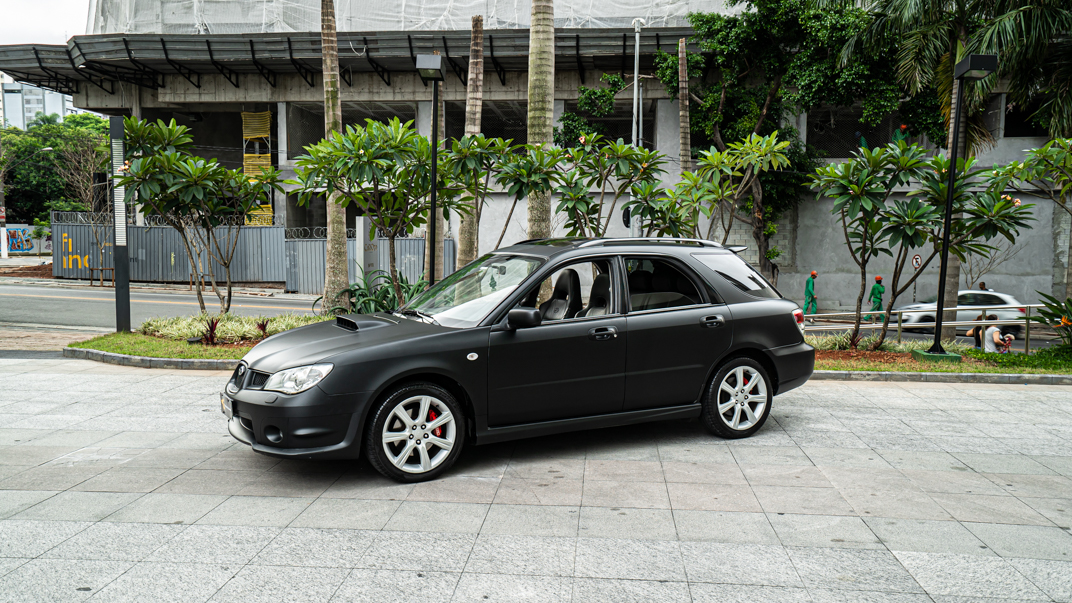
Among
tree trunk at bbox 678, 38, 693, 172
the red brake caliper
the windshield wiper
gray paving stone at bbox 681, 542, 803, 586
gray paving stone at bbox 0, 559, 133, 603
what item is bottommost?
gray paving stone at bbox 681, 542, 803, 586

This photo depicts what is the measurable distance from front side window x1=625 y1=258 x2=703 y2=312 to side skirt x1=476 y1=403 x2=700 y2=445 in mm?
855

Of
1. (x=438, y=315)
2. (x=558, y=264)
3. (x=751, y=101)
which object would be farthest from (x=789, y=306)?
(x=751, y=101)

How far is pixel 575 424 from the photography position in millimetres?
5418

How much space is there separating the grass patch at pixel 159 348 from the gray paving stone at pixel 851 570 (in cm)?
801

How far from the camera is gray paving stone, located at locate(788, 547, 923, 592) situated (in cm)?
353

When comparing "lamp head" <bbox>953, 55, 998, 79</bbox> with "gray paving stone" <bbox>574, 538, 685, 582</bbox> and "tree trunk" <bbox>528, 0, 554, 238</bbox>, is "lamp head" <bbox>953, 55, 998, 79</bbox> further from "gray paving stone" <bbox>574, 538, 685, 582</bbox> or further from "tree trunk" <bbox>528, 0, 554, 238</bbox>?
"gray paving stone" <bbox>574, 538, 685, 582</bbox>

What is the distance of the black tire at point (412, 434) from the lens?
478 cm

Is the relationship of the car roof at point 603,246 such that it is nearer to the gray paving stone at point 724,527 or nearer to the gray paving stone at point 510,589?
the gray paving stone at point 724,527

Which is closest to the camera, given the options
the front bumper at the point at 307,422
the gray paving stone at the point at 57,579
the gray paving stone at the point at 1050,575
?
the gray paving stone at the point at 57,579

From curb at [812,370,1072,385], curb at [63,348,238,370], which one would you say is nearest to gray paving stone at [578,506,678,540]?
curb at [812,370,1072,385]

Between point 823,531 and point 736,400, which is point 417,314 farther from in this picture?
point 823,531

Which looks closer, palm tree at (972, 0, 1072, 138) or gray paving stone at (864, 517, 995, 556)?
gray paving stone at (864, 517, 995, 556)

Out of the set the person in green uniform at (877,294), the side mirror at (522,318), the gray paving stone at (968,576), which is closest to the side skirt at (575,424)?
the side mirror at (522,318)

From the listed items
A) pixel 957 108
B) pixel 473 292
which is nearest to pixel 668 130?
pixel 957 108
